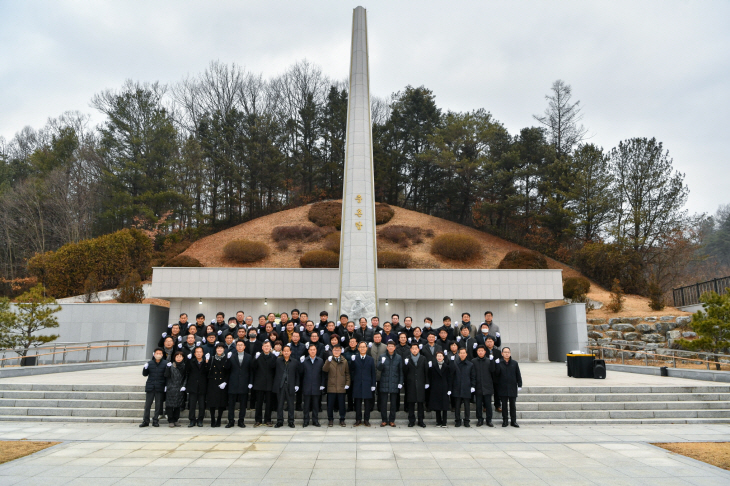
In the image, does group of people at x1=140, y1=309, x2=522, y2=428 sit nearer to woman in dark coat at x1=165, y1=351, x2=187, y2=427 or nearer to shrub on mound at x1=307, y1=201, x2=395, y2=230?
woman in dark coat at x1=165, y1=351, x2=187, y2=427

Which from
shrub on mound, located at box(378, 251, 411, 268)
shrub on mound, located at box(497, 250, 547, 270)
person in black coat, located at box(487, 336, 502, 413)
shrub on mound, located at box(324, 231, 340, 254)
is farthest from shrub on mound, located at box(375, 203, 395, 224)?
person in black coat, located at box(487, 336, 502, 413)

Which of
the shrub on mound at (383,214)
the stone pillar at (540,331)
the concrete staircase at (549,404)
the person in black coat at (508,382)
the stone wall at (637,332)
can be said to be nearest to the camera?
the person in black coat at (508,382)

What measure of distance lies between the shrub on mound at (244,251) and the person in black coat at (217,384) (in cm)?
2438

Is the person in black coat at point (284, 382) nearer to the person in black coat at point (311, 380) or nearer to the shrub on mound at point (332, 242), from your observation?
the person in black coat at point (311, 380)

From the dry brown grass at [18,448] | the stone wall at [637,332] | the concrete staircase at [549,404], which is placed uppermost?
the stone wall at [637,332]

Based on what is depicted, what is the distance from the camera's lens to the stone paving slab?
5094mm

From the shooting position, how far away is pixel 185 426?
7.99 meters

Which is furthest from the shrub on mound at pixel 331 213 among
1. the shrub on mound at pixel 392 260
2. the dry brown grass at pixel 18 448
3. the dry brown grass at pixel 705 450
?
the dry brown grass at pixel 705 450

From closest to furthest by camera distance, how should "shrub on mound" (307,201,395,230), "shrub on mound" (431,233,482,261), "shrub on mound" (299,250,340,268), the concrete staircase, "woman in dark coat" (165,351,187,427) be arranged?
"woman in dark coat" (165,351,187,427), the concrete staircase, "shrub on mound" (299,250,340,268), "shrub on mound" (431,233,482,261), "shrub on mound" (307,201,395,230)

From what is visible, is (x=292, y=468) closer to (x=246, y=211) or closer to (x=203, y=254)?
(x=203, y=254)

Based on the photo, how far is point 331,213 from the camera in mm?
37469

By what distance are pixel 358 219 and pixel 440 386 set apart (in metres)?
8.25

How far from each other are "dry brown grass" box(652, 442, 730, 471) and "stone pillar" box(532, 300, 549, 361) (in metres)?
12.9

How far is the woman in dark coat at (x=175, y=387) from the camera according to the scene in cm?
781
